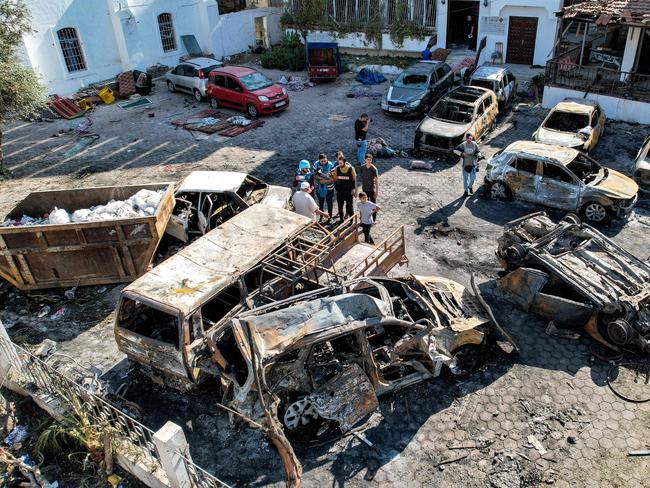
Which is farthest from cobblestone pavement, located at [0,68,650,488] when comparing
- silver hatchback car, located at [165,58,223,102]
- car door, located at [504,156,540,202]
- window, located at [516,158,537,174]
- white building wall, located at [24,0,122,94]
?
white building wall, located at [24,0,122,94]

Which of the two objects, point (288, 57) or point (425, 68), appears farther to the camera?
point (288, 57)

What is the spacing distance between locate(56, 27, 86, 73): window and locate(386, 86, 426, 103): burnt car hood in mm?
13602

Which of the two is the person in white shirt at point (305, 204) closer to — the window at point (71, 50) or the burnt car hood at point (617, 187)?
the burnt car hood at point (617, 187)

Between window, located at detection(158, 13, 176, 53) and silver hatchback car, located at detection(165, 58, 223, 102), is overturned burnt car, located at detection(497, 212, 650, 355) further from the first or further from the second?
window, located at detection(158, 13, 176, 53)

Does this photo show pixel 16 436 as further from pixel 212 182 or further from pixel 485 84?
pixel 485 84

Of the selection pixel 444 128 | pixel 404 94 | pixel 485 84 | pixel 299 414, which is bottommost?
pixel 299 414

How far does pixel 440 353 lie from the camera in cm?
777

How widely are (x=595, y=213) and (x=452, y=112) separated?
19.9ft

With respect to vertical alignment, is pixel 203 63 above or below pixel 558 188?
above

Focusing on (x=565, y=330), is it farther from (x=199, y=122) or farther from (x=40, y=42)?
(x=40, y=42)

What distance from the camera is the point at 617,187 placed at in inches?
479

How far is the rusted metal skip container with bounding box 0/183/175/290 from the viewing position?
10.1 metres

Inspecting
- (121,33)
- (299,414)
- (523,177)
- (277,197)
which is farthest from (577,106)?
(121,33)

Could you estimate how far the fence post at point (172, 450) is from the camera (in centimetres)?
596
